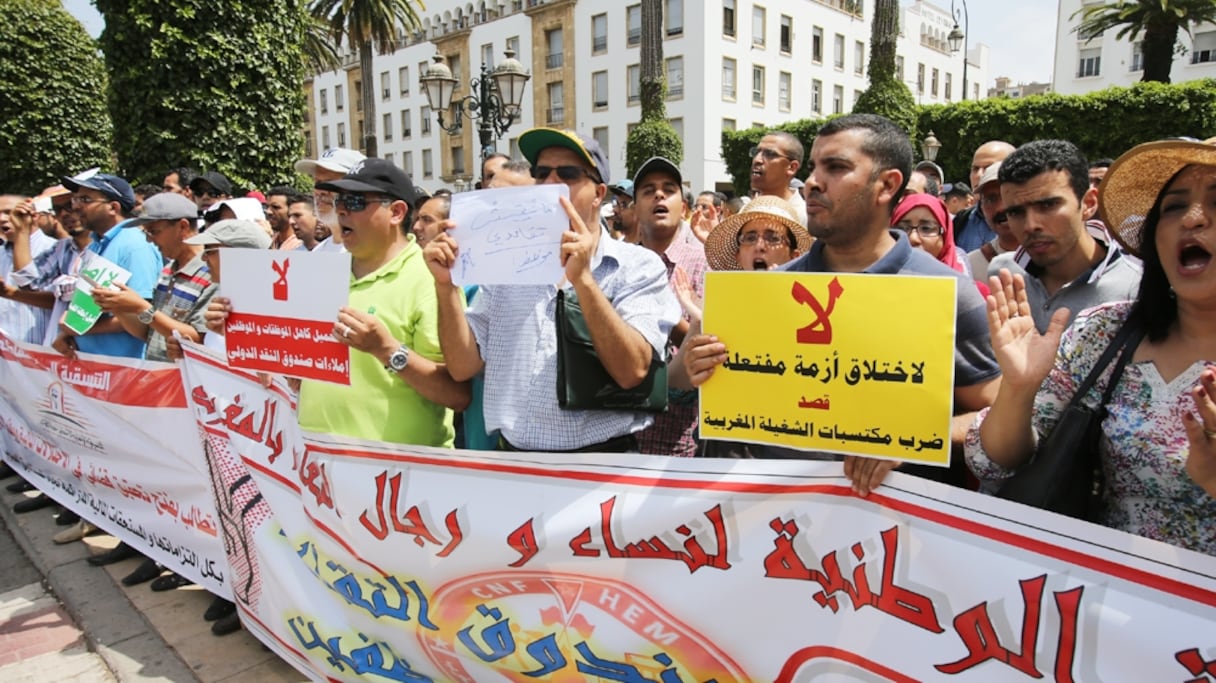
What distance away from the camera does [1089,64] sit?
1889 inches

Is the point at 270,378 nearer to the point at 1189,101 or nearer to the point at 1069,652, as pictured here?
the point at 1069,652

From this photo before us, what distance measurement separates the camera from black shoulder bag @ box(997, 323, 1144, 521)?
1666mm

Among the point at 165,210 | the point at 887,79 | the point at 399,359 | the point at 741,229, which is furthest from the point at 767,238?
the point at 887,79

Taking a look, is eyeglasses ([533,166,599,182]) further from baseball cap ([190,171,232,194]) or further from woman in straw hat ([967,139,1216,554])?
baseball cap ([190,171,232,194])

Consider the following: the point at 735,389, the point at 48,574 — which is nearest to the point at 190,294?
the point at 48,574

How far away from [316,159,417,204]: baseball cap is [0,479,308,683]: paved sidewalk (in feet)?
6.52

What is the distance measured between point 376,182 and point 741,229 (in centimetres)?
147

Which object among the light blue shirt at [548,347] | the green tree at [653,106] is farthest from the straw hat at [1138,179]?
the green tree at [653,106]

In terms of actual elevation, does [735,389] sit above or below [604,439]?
above

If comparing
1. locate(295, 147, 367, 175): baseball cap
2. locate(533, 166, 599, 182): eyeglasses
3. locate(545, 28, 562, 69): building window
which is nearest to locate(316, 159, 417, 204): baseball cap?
locate(295, 147, 367, 175): baseball cap

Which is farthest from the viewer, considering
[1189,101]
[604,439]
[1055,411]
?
[1189,101]

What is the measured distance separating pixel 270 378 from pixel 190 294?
4.36ft

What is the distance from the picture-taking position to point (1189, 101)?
64.0 ft

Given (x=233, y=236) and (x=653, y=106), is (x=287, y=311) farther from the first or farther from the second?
(x=653, y=106)
